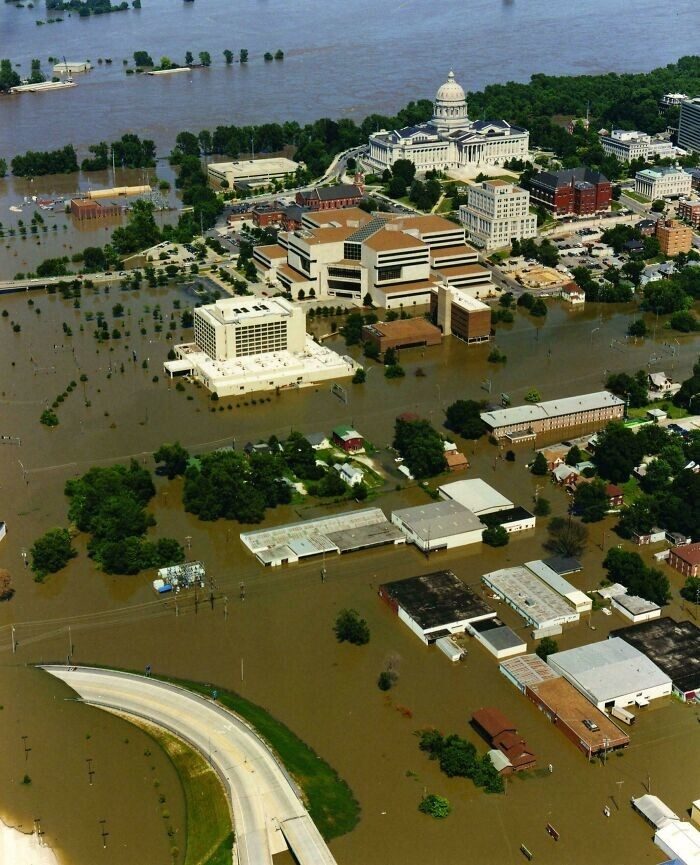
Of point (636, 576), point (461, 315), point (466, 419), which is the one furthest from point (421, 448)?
point (461, 315)

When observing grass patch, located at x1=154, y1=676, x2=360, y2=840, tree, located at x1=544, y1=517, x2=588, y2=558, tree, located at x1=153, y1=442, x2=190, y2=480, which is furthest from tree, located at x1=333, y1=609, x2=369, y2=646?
tree, located at x1=153, y1=442, x2=190, y2=480

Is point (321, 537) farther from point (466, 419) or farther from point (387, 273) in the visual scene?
point (387, 273)

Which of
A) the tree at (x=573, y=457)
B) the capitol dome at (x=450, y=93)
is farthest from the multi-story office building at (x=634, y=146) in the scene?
the tree at (x=573, y=457)

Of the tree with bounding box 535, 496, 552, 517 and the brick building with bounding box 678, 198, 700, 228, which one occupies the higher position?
the brick building with bounding box 678, 198, 700, 228

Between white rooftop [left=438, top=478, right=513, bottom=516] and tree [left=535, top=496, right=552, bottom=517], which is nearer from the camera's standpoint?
white rooftop [left=438, top=478, right=513, bottom=516]

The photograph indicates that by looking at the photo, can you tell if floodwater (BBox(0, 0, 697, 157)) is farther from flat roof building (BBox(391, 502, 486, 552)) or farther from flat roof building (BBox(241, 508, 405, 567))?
flat roof building (BBox(391, 502, 486, 552))

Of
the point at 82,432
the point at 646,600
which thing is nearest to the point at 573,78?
Answer: the point at 82,432

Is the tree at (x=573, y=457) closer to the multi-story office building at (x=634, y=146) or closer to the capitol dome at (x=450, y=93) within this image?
the multi-story office building at (x=634, y=146)
